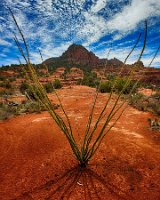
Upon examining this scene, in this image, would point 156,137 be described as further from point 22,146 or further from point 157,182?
point 22,146

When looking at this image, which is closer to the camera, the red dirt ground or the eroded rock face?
the red dirt ground

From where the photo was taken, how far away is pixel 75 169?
121 inches

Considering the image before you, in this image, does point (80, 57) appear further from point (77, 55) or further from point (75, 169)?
point (75, 169)

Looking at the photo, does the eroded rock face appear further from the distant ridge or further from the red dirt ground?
the red dirt ground

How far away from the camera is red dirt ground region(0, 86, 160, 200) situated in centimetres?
255

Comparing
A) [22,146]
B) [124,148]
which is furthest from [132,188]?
[22,146]

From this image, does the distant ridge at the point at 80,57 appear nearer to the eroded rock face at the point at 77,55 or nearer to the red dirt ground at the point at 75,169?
the eroded rock face at the point at 77,55

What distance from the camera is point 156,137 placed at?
4.86 meters

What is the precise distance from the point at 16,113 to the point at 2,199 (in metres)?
5.63

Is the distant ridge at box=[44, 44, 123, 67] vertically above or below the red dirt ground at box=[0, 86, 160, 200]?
above

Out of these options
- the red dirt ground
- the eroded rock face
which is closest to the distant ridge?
the eroded rock face

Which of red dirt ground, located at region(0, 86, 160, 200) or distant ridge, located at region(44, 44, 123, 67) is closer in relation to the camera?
red dirt ground, located at region(0, 86, 160, 200)

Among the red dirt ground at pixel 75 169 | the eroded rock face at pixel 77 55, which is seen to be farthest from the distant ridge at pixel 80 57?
the red dirt ground at pixel 75 169

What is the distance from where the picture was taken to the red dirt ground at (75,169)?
8.36ft
